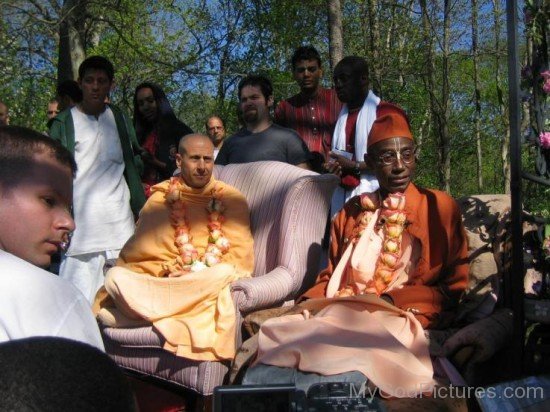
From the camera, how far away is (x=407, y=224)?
3.90 meters

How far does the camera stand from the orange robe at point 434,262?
3.66 metres

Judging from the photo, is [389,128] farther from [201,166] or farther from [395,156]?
[201,166]

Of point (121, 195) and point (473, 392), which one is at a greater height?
point (121, 195)

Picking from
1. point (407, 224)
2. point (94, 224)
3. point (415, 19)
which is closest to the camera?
point (407, 224)

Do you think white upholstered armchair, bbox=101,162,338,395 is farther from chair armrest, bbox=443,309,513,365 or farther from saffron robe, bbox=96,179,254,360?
chair armrest, bbox=443,309,513,365

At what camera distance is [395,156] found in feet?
13.0

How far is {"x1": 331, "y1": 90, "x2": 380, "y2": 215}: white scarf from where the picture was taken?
527 cm

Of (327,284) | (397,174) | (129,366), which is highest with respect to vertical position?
(397,174)

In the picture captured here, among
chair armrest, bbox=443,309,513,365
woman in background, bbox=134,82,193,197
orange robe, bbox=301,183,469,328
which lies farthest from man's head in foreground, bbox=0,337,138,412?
woman in background, bbox=134,82,193,197

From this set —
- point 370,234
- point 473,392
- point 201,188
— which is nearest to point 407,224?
point 370,234

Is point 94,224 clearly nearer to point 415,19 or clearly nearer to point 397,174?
point 397,174

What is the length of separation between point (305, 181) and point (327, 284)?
96cm

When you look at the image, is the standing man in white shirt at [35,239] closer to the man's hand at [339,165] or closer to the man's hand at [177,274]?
the man's hand at [177,274]

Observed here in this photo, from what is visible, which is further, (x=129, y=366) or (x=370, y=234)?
(x=129, y=366)
